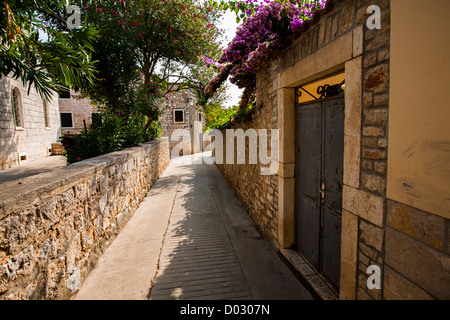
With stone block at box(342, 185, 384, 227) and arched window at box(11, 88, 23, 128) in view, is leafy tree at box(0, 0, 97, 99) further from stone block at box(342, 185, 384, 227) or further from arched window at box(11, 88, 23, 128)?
arched window at box(11, 88, 23, 128)

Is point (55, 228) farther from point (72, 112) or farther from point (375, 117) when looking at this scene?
point (72, 112)

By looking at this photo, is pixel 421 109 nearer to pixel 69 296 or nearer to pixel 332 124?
pixel 332 124

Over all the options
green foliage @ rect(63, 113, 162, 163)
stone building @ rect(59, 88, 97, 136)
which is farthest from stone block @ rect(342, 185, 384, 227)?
stone building @ rect(59, 88, 97, 136)

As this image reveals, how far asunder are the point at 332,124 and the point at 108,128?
5.88 m

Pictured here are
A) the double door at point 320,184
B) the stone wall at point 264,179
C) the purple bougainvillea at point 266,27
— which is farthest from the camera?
the stone wall at point 264,179

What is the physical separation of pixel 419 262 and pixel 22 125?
16.0m

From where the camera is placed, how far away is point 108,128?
21.3 ft

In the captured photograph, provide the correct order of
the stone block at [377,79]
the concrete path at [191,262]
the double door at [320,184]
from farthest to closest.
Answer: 1. the concrete path at [191,262]
2. the double door at [320,184]
3. the stone block at [377,79]

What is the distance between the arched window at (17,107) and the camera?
11.6m

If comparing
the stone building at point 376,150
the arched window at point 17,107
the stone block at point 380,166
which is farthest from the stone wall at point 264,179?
the arched window at point 17,107

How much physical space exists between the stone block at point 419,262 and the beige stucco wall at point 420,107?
249 mm

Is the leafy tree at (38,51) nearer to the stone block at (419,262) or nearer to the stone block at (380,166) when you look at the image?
the stone block at (380,166)
